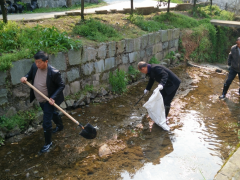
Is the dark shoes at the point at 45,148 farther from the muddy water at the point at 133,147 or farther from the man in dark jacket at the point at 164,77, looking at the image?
the man in dark jacket at the point at 164,77

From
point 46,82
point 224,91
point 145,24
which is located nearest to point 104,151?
point 46,82

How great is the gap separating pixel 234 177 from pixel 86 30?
5.39 meters

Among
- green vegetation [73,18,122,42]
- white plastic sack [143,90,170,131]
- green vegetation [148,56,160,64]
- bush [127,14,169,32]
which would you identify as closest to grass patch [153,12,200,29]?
bush [127,14,169,32]

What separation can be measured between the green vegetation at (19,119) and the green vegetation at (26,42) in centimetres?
101

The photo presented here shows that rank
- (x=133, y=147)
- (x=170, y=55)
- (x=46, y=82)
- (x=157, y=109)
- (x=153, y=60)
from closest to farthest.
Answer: (x=46, y=82) < (x=133, y=147) < (x=157, y=109) < (x=153, y=60) < (x=170, y=55)

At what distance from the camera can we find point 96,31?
6820 millimetres

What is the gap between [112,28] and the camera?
737 cm

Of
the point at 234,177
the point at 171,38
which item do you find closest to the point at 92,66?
the point at 234,177

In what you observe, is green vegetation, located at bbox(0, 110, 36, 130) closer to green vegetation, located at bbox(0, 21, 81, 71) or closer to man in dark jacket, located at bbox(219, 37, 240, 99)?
green vegetation, located at bbox(0, 21, 81, 71)

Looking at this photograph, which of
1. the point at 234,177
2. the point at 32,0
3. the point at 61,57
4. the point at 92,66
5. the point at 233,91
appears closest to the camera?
the point at 234,177

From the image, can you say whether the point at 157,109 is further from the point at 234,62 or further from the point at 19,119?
the point at 234,62

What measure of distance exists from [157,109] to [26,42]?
3334 mm

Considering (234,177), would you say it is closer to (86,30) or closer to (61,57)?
(61,57)

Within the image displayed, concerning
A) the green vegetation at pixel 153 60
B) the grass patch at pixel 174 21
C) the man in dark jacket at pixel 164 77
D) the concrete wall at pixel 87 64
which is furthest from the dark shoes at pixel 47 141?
the grass patch at pixel 174 21
